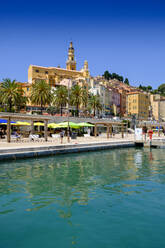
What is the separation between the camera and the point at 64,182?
626 inches

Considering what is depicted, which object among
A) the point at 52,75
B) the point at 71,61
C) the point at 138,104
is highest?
the point at 71,61

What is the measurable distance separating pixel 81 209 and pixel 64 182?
511cm

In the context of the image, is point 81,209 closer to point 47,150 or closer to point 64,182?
point 64,182

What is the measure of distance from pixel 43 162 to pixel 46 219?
1390cm

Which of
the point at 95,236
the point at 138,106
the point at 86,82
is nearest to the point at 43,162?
the point at 95,236

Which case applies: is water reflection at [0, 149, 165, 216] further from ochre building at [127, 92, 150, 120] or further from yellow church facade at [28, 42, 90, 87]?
ochre building at [127, 92, 150, 120]

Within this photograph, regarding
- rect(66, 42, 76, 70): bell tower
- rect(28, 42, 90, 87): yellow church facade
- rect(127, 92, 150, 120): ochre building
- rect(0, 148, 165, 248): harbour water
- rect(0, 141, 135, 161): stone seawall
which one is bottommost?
rect(0, 148, 165, 248): harbour water

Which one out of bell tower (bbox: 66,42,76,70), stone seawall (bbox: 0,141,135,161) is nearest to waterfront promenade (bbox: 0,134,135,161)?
stone seawall (bbox: 0,141,135,161)

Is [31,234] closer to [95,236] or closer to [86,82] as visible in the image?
[95,236]

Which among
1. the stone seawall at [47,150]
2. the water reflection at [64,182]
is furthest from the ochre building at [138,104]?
the water reflection at [64,182]

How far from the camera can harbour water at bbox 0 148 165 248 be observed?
8.23 m

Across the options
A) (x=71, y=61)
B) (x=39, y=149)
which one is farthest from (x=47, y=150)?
(x=71, y=61)

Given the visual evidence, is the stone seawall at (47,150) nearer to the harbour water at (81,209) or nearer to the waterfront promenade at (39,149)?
the waterfront promenade at (39,149)

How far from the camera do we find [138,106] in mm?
141375
